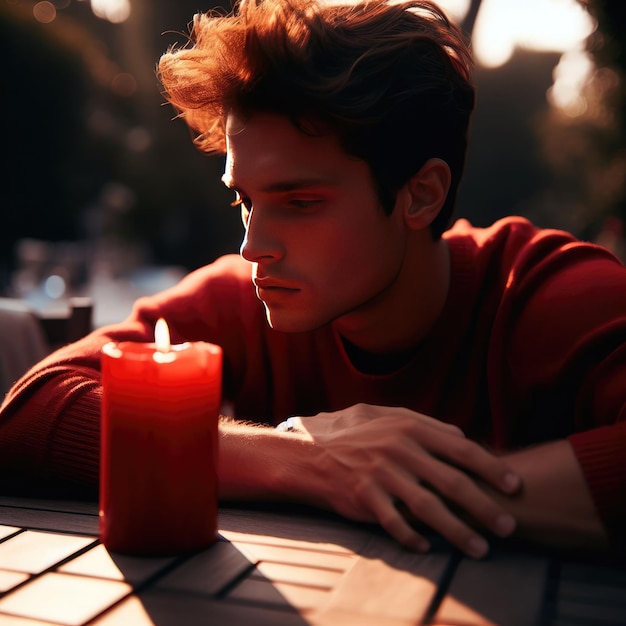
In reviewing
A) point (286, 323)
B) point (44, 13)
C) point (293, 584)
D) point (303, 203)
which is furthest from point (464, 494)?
point (44, 13)

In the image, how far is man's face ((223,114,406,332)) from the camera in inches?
76.5

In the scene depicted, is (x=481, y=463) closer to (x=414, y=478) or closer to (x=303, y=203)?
(x=414, y=478)

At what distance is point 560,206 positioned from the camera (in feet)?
92.1

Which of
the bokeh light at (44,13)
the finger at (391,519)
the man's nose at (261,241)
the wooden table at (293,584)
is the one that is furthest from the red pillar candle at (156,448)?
the bokeh light at (44,13)

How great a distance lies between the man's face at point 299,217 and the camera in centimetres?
194

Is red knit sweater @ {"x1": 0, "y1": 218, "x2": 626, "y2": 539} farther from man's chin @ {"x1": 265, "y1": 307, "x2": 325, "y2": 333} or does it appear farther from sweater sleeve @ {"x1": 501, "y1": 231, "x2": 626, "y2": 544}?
man's chin @ {"x1": 265, "y1": 307, "x2": 325, "y2": 333}

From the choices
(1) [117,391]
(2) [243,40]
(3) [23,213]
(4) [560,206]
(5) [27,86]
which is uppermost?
(2) [243,40]

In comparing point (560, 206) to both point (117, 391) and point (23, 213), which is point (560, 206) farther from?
point (117, 391)

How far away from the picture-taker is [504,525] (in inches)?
48.9

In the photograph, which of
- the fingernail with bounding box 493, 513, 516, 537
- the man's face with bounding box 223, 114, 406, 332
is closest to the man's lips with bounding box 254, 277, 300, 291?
the man's face with bounding box 223, 114, 406, 332

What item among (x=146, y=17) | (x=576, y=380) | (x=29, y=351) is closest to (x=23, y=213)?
(x=146, y=17)

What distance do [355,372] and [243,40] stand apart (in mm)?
905

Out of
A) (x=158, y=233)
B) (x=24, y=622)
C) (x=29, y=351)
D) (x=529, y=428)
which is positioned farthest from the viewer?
(x=158, y=233)

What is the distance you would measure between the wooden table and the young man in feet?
0.24
